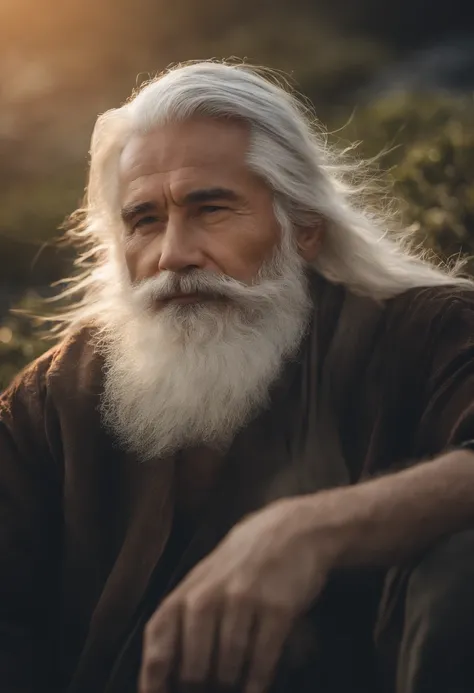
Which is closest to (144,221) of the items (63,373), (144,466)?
(63,373)

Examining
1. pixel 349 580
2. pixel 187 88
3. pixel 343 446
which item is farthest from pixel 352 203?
pixel 349 580

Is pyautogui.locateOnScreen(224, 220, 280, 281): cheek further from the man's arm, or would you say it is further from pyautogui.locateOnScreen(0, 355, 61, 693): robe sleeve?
the man's arm

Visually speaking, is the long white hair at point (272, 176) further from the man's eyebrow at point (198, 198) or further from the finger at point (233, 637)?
the finger at point (233, 637)

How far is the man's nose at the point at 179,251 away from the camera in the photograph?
219 cm

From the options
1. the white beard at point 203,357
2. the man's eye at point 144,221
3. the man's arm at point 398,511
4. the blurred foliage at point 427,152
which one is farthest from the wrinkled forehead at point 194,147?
the blurred foliage at point 427,152

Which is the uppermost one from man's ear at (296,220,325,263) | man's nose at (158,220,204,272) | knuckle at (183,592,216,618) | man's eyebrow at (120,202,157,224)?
man's eyebrow at (120,202,157,224)

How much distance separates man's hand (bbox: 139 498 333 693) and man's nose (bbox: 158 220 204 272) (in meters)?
0.75

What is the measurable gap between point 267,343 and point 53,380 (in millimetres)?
541

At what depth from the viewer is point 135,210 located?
2.31m

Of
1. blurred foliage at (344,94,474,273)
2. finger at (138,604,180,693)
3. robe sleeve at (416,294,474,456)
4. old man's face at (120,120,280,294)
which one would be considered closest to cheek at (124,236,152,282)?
old man's face at (120,120,280,294)

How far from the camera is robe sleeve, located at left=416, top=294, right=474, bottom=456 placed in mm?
1879

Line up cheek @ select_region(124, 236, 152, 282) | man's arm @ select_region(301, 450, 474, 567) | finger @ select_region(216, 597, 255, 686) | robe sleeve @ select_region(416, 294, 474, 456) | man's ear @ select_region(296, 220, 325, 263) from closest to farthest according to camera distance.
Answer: finger @ select_region(216, 597, 255, 686) < man's arm @ select_region(301, 450, 474, 567) < robe sleeve @ select_region(416, 294, 474, 456) < cheek @ select_region(124, 236, 152, 282) < man's ear @ select_region(296, 220, 325, 263)

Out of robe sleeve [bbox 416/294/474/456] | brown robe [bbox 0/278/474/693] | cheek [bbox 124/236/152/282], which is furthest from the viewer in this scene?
cheek [bbox 124/236/152/282]

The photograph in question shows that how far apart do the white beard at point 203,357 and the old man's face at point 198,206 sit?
37mm
